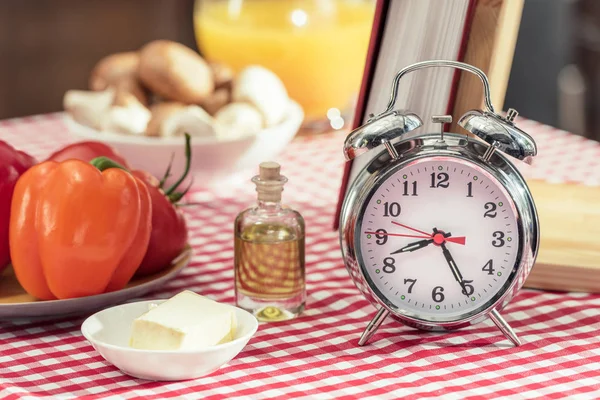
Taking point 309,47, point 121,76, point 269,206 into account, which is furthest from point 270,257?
point 309,47

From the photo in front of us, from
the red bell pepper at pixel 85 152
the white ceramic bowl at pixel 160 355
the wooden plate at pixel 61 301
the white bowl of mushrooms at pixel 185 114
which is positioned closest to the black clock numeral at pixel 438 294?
the white ceramic bowl at pixel 160 355

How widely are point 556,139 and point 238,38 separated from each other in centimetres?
79

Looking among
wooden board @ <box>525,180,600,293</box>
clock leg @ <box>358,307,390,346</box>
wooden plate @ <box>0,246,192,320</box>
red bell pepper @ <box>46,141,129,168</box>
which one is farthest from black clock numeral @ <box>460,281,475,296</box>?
red bell pepper @ <box>46,141,129,168</box>

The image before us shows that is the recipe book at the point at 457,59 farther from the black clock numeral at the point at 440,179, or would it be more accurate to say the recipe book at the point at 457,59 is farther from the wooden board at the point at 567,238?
the black clock numeral at the point at 440,179

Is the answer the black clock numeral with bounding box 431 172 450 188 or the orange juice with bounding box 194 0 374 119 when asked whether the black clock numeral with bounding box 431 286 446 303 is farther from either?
the orange juice with bounding box 194 0 374 119

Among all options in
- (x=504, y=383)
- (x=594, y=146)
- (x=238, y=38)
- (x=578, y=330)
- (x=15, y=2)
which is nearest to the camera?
(x=504, y=383)

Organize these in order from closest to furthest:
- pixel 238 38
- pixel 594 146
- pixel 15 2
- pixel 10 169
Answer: pixel 10 169, pixel 594 146, pixel 238 38, pixel 15 2

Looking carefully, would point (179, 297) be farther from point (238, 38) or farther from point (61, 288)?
point (238, 38)

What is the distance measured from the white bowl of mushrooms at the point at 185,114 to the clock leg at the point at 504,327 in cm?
76

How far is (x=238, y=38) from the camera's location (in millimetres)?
2432

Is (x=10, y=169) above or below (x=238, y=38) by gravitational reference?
below

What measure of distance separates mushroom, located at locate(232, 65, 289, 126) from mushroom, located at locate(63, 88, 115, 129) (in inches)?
10.1

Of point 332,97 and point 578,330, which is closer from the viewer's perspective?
point 578,330

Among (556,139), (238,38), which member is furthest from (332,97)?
(556,139)
